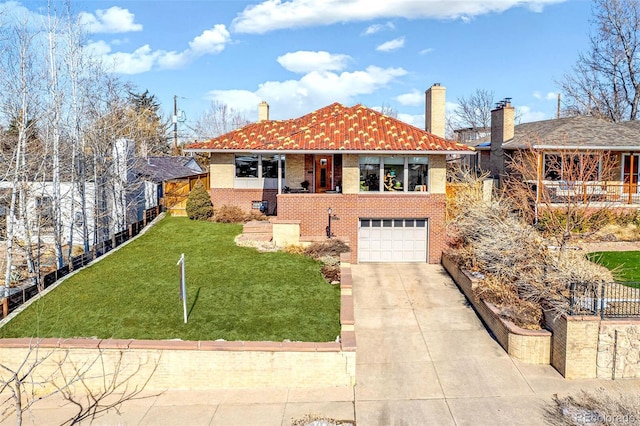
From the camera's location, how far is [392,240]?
67.0ft

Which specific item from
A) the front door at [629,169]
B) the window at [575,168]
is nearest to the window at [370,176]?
the window at [575,168]

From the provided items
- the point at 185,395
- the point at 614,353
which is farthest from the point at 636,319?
the point at 185,395

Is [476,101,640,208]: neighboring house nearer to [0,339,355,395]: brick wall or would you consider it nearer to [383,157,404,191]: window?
[383,157,404,191]: window

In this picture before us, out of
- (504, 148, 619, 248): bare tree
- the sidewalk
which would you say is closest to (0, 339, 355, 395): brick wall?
the sidewalk

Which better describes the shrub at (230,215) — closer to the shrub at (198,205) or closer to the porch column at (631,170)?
the shrub at (198,205)

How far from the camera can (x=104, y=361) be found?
1112 centimetres

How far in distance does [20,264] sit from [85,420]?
38.6 ft

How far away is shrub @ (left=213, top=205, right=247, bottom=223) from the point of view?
23234 mm

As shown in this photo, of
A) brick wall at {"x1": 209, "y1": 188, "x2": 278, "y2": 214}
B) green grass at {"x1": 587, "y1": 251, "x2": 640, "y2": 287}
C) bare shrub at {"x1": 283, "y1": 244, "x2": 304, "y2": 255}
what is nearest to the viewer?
green grass at {"x1": 587, "y1": 251, "x2": 640, "y2": 287}

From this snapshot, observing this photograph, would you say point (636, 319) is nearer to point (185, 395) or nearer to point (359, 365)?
point (359, 365)

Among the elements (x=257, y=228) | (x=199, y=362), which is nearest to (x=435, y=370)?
(x=199, y=362)

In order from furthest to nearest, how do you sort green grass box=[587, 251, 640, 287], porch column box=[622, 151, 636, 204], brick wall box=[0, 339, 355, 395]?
porch column box=[622, 151, 636, 204] → green grass box=[587, 251, 640, 287] → brick wall box=[0, 339, 355, 395]

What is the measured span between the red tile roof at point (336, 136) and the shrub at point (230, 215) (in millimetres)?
3196

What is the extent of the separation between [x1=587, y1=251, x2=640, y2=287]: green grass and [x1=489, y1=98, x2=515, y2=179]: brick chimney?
29.8ft
